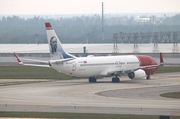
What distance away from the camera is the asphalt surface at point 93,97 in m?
48.6

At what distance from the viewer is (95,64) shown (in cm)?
7769

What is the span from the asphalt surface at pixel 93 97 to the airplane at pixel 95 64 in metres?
1.61

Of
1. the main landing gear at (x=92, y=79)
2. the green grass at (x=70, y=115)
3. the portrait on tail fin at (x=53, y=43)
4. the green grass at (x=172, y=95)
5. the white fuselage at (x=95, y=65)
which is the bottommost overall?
the main landing gear at (x=92, y=79)

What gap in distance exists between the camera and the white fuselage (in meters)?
74.1

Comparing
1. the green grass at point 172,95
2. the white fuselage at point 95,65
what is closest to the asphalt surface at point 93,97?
the green grass at point 172,95

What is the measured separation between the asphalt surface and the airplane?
63.2 inches

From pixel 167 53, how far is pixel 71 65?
78.5 meters

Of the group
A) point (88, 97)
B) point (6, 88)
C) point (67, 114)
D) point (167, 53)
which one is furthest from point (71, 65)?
point (167, 53)

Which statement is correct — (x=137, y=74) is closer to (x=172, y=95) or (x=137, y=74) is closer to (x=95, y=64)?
(x=95, y=64)

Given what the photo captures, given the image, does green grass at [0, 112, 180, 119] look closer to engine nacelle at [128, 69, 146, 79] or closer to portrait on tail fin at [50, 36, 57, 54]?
portrait on tail fin at [50, 36, 57, 54]

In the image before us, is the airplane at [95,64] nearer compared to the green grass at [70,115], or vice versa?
the green grass at [70,115]

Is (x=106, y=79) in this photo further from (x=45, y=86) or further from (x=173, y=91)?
(x=173, y=91)

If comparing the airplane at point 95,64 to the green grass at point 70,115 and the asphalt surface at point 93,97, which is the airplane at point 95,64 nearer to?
the asphalt surface at point 93,97

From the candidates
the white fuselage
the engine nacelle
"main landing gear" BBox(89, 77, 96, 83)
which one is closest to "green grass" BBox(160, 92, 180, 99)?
the white fuselage
